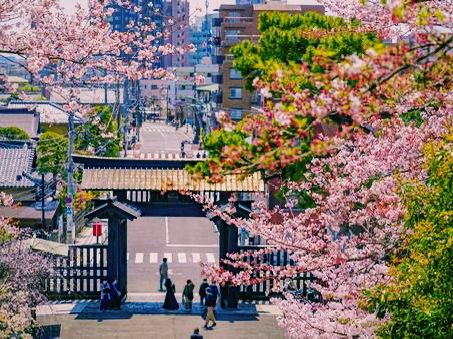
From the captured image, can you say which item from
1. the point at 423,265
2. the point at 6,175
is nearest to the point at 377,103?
the point at 423,265

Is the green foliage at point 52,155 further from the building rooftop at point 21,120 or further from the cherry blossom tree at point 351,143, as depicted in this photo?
the cherry blossom tree at point 351,143

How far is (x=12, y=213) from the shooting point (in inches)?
1319

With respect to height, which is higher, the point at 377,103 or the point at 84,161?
the point at 84,161

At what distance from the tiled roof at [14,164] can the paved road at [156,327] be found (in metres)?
16.7

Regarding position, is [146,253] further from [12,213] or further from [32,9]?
[32,9]

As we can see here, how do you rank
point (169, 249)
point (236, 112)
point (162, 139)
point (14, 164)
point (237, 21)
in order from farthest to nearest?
point (162, 139)
point (237, 21)
point (236, 112)
point (14, 164)
point (169, 249)

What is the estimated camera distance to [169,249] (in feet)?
121

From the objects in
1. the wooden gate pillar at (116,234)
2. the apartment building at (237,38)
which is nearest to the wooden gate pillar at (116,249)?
the wooden gate pillar at (116,234)

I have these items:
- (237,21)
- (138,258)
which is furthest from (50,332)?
(237,21)

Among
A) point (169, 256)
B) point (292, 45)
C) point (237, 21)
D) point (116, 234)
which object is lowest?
point (169, 256)

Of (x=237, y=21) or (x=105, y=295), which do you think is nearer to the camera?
(x=105, y=295)

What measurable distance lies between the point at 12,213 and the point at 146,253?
19.8 ft

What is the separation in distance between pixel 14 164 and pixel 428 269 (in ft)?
106

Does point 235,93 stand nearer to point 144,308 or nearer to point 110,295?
point 144,308
